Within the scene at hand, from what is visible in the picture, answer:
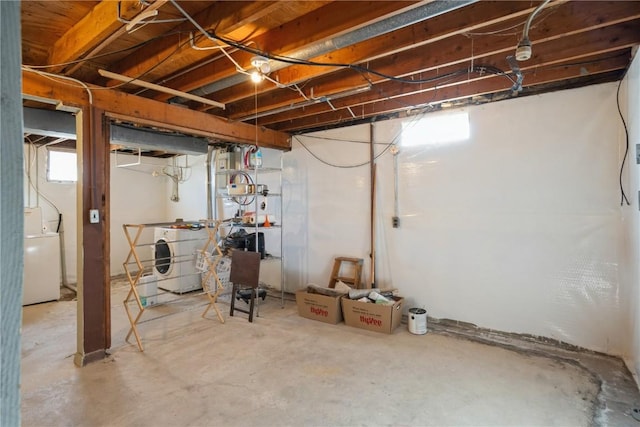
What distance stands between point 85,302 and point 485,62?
12.7 feet

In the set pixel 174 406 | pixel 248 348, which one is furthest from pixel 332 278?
pixel 174 406

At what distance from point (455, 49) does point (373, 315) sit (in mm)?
2518

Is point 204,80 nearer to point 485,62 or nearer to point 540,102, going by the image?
point 485,62

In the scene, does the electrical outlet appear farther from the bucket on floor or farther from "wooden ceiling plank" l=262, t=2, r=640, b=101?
the bucket on floor

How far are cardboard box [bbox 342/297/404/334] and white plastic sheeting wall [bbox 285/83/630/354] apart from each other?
1.58 ft

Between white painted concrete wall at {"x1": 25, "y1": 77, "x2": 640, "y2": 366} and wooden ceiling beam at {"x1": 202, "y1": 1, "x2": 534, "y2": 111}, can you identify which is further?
white painted concrete wall at {"x1": 25, "y1": 77, "x2": 640, "y2": 366}

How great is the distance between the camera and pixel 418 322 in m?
3.40

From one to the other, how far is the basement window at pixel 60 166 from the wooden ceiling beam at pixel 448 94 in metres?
3.74

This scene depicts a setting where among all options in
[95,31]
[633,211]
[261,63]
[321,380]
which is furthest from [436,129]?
[95,31]

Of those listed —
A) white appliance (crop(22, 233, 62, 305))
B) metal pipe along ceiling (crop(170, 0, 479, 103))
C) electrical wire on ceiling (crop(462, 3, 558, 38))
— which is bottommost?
white appliance (crop(22, 233, 62, 305))

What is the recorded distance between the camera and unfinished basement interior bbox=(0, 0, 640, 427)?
83.7 inches

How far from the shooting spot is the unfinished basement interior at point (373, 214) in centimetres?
213

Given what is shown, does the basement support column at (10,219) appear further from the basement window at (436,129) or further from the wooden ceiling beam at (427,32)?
the basement window at (436,129)

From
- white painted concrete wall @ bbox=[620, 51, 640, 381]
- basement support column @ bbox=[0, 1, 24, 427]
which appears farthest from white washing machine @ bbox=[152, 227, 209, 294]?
white painted concrete wall @ bbox=[620, 51, 640, 381]
